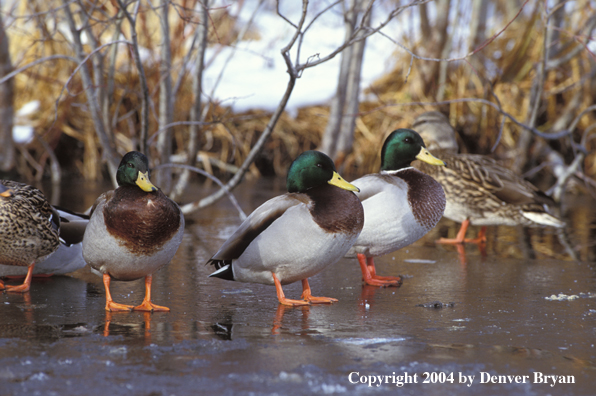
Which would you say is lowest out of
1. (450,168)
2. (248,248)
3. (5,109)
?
(248,248)

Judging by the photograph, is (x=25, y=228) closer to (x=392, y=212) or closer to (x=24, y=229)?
(x=24, y=229)

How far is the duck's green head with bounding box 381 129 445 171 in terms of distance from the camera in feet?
15.3

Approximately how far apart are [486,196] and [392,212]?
197 cm

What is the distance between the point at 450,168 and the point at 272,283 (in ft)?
9.11

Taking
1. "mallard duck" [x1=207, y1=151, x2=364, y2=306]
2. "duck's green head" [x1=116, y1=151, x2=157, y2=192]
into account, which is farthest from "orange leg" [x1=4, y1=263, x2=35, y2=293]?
"mallard duck" [x1=207, y1=151, x2=364, y2=306]

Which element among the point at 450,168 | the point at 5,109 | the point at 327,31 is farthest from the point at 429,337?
the point at 327,31

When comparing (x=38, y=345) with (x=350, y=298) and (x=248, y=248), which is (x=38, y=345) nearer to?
(x=248, y=248)

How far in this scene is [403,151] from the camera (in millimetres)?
4676

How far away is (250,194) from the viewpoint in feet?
29.6

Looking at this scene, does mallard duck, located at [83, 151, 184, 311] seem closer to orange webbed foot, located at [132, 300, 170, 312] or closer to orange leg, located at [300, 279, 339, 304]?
orange webbed foot, located at [132, 300, 170, 312]

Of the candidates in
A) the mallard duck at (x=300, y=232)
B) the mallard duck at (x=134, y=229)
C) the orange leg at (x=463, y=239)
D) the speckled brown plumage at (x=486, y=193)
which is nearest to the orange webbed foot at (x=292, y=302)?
the mallard duck at (x=300, y=232)

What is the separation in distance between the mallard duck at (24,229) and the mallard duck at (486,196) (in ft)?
10.6

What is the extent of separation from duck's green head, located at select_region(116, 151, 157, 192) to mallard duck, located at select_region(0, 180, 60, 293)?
0.71 m

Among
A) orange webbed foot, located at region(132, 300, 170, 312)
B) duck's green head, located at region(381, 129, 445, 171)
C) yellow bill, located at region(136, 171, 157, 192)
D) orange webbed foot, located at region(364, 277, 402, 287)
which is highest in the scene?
duck's green head, located at region(381, 129, 445, 171)
